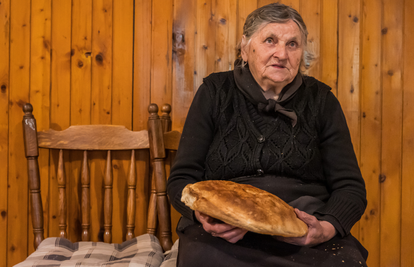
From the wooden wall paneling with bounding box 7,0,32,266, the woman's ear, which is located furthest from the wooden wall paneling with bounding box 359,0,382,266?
the wooden wall paneling with bounding box 7,0,32,266

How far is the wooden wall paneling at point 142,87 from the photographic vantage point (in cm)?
159

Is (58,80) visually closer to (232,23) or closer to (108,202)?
(108,202)

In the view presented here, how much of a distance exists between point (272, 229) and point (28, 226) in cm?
143

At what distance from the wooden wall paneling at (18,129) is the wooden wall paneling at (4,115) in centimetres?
2

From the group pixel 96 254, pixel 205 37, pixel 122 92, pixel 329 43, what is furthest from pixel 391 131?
pixel 96 254

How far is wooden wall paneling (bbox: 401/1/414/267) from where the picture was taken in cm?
→ 159

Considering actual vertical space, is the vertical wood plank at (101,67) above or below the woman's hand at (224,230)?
above

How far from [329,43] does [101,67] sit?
1236 millimetres

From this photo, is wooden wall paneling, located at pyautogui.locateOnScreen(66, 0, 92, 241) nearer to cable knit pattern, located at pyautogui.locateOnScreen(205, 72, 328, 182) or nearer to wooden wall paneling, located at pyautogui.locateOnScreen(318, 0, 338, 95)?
cable knit pattern, located at pyautogui.locateOnScreen(205, 72, 328, 182)

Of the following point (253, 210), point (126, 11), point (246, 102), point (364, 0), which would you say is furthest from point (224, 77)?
point (364, 0)

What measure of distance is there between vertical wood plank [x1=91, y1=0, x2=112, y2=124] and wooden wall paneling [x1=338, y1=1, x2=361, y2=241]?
124 cm

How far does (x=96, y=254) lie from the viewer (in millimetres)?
1207

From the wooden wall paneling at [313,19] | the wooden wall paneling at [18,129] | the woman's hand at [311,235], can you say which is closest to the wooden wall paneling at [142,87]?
the wooden wall paneling at [18,129]

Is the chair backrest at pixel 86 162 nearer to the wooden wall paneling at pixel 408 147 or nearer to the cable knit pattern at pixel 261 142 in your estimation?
the cable knit pattern at pixel 261 142
